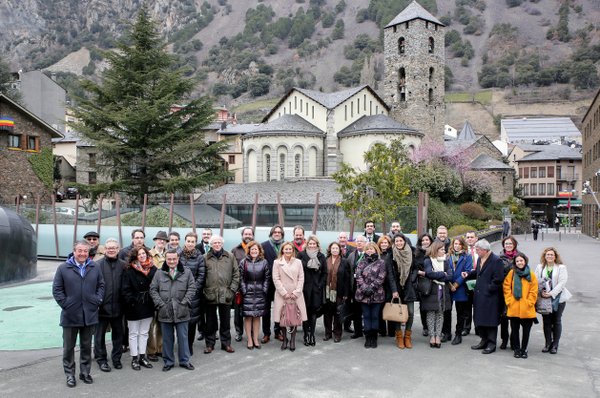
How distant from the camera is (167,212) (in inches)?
986

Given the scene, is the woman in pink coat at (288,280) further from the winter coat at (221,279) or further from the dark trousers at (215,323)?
the dark trousers at (215,323)

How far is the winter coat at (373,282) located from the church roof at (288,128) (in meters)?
37.1

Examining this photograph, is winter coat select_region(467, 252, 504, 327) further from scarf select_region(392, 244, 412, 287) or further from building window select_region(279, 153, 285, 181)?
building window select_region(279, 153, 285, 181)

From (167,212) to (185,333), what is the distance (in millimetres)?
17239

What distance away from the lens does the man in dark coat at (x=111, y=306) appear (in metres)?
8.09

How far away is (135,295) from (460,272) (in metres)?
5.46

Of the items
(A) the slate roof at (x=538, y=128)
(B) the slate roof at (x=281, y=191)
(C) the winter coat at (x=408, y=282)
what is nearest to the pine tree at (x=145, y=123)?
(B) the slate roof at (x=281, y=191)

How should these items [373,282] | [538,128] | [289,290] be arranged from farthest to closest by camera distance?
[538,128]
[373,282]
[289,290]

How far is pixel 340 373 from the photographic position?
7980mm

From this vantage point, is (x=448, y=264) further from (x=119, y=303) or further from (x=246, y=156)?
(x=246, y=156)

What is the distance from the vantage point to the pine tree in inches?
1486

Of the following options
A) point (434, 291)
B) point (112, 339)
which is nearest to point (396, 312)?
point (434, 291)

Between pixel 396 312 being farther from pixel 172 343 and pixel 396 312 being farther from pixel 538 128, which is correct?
pixel 538 128

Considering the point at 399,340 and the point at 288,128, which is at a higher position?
the point at 288,128
